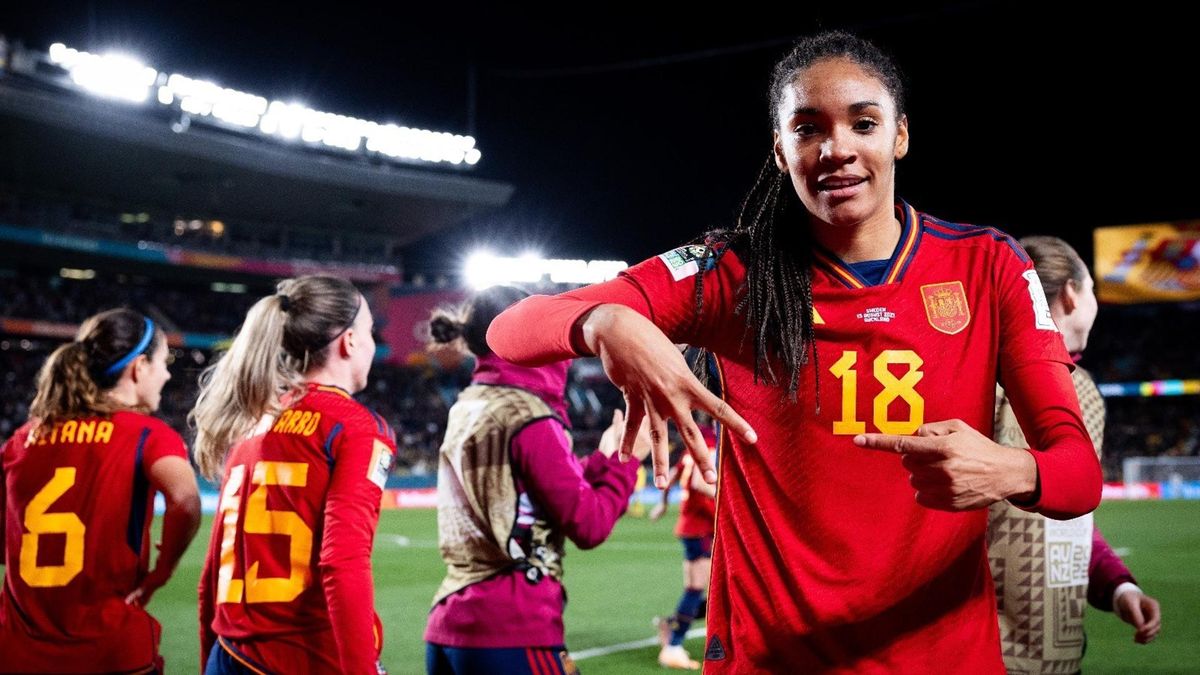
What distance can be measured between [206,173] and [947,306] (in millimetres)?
37210

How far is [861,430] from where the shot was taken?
1.99 metres

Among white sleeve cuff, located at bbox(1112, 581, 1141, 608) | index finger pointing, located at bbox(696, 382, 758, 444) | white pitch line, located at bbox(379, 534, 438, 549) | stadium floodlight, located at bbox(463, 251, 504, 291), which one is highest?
stadium floodlight, located at bbox(463, 251, 504, 291)

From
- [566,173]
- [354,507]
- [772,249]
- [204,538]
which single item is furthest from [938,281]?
[566,173]

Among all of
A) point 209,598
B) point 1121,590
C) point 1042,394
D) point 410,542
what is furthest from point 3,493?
point 410,542

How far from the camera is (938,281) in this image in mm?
2072

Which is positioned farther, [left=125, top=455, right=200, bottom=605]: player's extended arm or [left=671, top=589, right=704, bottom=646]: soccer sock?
[left=671, top=589, right=704, bottom=646]: soccer sock

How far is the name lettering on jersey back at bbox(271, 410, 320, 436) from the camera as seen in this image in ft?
10.6

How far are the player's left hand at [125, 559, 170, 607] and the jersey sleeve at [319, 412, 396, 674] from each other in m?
1.11

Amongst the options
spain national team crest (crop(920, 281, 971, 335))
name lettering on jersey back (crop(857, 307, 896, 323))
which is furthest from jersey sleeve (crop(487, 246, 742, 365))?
spain national team crest (crop(920, 281, 971, 335))

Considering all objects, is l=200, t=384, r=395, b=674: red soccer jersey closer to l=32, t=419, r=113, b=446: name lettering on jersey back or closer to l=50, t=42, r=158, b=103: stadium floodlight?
l=32, t=419, r=113, b=446: name lettering on jersey back

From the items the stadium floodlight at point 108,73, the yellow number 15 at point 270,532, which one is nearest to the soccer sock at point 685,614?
the yellow number 15 at point 270,532

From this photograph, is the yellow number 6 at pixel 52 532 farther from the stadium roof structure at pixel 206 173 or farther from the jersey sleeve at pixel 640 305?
the stadium roof structure at pixel 206 173

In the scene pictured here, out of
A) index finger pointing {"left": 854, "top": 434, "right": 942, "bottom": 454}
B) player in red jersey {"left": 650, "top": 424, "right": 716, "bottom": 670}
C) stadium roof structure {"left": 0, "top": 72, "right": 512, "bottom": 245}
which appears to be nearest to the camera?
index finger pointing {"left": 854, "top": 434, "right": 942, "bottom": 454}

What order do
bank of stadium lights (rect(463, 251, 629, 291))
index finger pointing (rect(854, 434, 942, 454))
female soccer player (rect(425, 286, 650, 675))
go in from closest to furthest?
index finger pointing (rect(854, 434, 942, 454)), female soccer player (rect(425, 286, 650, 675)), bank of stadium lights (rect(463, 251, 629, 291))
